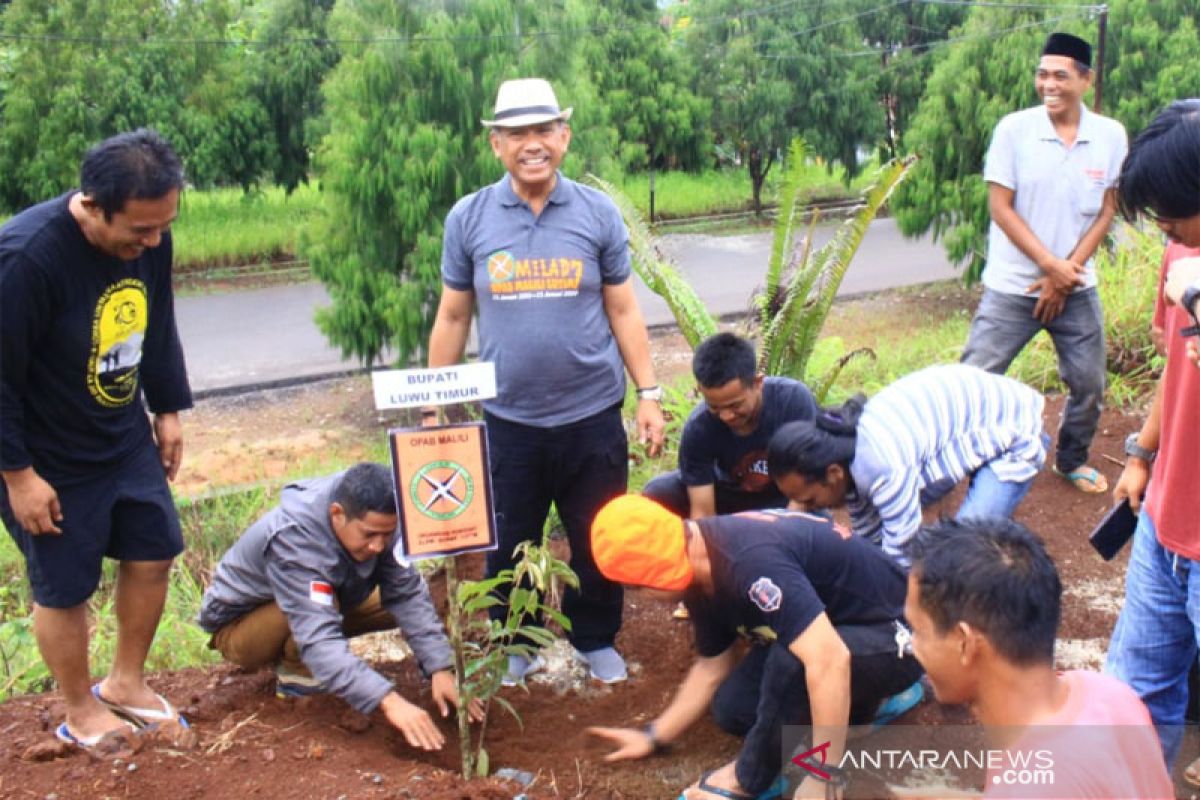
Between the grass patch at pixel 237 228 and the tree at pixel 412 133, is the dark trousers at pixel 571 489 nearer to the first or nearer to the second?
the tree at pixel 412 133

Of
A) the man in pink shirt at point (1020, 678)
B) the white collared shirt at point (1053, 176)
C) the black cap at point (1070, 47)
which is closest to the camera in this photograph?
the man in pink shirt at point (1020, 678)

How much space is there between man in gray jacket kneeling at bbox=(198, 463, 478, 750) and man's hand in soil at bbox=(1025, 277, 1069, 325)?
2.76 meters

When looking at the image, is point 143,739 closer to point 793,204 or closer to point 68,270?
point 68,270

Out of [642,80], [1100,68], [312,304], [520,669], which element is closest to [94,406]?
[520,669]

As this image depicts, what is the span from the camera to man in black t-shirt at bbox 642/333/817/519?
379 centimetres

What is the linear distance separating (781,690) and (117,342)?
2029 millimetres

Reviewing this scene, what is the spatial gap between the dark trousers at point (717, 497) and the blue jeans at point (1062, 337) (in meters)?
1.42

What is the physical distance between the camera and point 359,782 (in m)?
3.21

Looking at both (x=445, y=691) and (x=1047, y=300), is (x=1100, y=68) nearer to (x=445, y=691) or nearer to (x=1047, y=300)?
(x=1047, y=300)

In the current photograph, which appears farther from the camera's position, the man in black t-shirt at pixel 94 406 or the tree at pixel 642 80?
the tree at pixel 642 80

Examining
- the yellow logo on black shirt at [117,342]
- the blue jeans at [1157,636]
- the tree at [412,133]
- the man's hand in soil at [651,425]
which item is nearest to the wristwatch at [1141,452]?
the blue jeans at [1157,636]

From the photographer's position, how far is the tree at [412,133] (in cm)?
841

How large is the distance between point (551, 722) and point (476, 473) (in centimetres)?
106

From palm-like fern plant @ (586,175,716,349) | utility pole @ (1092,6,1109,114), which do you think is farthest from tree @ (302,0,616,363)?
utility pole @ (1092,6,1109,114)
